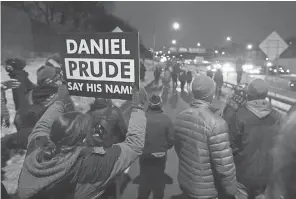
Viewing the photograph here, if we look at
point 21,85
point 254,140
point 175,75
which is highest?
point 21,85

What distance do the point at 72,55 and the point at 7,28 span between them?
25.0 meters

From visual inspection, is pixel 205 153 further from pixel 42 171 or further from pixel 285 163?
pixel 42 171

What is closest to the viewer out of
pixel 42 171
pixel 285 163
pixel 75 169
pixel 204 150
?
pixel 42 171

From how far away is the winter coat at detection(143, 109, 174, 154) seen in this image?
3631 millimetres

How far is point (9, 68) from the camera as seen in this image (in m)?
4.79

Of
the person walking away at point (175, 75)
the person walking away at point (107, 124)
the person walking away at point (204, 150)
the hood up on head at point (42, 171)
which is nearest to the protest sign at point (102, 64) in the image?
the person walking away at point (107, 124)

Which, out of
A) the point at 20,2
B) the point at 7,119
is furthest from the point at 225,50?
the point at 7,119

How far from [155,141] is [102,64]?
5.03 ft

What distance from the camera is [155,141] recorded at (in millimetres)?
3662

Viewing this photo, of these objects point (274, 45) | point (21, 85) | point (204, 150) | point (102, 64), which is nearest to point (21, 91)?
point (21, 85)

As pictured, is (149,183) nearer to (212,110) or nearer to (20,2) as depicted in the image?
(212,110)

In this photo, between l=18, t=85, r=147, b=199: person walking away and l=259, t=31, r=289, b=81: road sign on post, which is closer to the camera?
l=18, t=85, r=147, b=199: person walking away

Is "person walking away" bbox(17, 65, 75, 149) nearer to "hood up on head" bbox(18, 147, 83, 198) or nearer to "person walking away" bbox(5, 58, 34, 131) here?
"person walking away" bbox(5, 58, 34, 131)

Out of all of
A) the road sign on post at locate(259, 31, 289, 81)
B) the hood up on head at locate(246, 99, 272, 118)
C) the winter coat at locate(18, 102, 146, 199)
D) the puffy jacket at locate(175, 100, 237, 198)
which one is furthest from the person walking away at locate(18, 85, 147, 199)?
the road sign on post at locate(259, 31, 289, 81)
